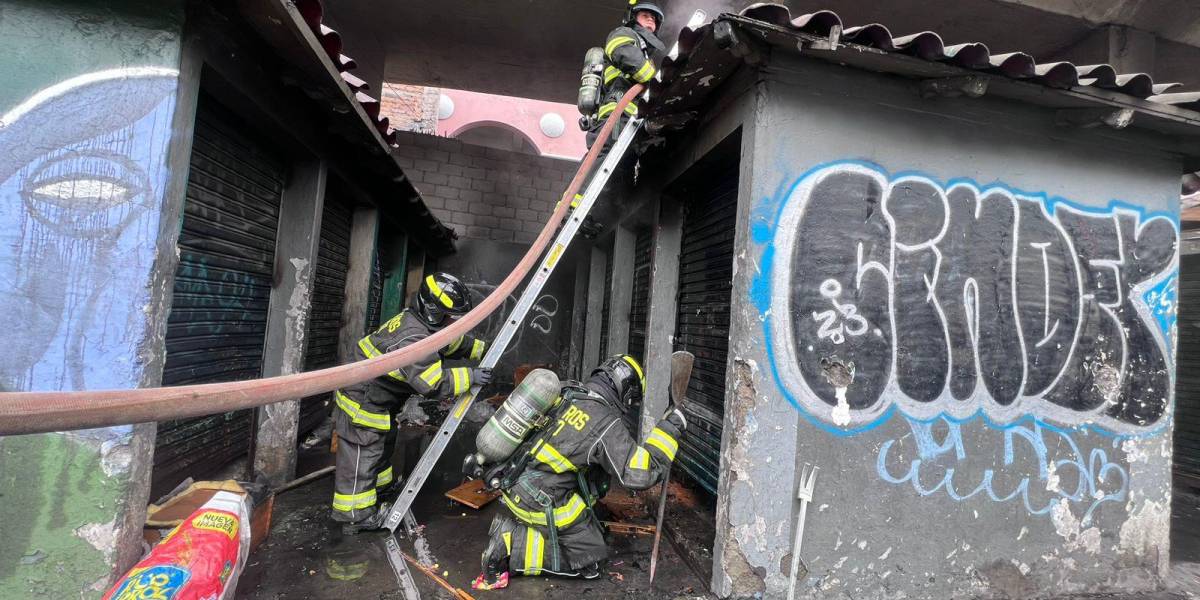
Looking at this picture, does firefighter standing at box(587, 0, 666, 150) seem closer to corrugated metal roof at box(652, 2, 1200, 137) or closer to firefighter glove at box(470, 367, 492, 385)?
corrugated metal roof at box(652, 2, 1200, 137)

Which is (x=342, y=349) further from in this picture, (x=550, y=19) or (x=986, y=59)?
(x=986, y=59)

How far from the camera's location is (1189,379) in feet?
19.0

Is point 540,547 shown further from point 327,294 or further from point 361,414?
point 327,294

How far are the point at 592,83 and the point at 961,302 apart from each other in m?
3.53

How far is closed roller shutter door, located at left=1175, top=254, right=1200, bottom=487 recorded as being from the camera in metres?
5.70

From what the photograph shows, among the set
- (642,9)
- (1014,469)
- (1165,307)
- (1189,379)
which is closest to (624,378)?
(1014,469)

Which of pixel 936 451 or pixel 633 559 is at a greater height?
pixel 936 451

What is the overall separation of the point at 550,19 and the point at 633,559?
6052mm

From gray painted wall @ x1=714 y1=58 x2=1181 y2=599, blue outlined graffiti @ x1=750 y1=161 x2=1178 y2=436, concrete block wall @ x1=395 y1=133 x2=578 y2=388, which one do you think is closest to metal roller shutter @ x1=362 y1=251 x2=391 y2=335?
concrete block wall @ x1=395 y1=133 x2=578 y2=388

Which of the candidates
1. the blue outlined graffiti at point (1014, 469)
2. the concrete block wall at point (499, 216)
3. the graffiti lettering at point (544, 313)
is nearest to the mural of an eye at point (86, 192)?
the blue outlined graffiti at point (1014, 469)

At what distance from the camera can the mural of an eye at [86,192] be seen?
236 centimetres

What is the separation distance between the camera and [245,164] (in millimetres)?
3695

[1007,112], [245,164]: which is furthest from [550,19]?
[1007,112]

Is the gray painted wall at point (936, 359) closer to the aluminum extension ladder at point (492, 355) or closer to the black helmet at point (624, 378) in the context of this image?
the black helmet at point (624, 378)
